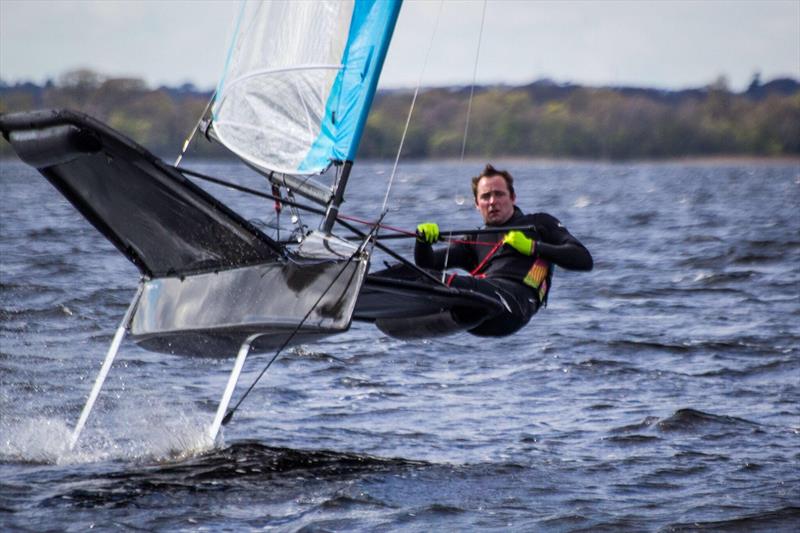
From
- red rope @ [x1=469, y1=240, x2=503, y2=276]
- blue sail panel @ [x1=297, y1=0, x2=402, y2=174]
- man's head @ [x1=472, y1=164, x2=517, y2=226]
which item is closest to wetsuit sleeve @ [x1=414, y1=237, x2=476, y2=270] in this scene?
red rope @ [x1=469, y1=240, x2=503, y2=276]

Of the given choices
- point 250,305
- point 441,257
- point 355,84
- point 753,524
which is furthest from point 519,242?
point 753,524

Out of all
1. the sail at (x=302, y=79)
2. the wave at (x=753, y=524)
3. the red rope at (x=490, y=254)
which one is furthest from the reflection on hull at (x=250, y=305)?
the wave at (x=753, y=524)

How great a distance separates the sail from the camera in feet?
18.2

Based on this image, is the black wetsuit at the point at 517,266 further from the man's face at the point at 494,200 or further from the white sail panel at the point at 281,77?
the white sail panel at the point at 281,77

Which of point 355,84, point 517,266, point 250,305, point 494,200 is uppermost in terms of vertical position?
point 355,84

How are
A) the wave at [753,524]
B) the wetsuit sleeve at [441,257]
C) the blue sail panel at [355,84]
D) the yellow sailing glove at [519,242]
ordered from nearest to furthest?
the wave at [753,524] < the blue sail panel at [355,84] < the yellow sailing glove at [519,242] < the wetsuit sleeve at [441,257]

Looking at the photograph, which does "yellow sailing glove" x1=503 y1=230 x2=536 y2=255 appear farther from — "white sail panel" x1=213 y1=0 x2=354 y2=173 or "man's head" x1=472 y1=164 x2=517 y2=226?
"white sail panel" x1=213 y1=0 x2=354 y2=173

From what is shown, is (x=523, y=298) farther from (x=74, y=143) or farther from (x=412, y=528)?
(x=74, y=143)

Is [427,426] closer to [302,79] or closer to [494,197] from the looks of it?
[494,197]

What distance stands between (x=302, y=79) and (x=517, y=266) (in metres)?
1.35

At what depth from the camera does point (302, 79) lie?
5750 mm

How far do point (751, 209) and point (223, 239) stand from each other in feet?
82.7

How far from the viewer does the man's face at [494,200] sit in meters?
6.30

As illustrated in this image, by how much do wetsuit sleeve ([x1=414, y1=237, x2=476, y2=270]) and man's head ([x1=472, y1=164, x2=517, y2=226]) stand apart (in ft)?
0.83
